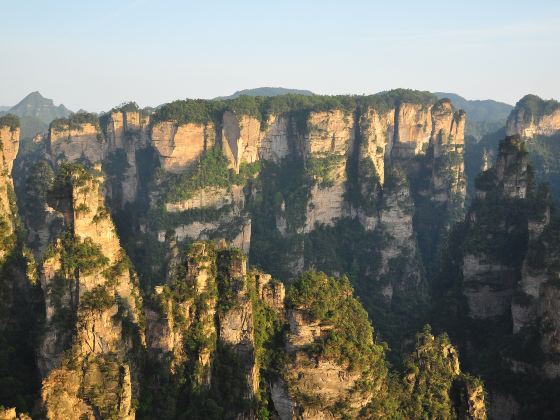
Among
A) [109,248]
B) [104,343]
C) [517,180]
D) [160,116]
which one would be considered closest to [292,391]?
[104,343]

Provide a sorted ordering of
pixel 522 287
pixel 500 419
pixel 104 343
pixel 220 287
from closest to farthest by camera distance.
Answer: pixel 104 343 → pixel 220 287 → pixel 500 419 → pixel 522 287

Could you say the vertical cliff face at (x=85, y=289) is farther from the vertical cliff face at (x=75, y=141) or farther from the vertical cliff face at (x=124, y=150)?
the vertical cliff face at (x=75, y=141)

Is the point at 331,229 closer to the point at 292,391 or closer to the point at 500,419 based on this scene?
the point at 500,419

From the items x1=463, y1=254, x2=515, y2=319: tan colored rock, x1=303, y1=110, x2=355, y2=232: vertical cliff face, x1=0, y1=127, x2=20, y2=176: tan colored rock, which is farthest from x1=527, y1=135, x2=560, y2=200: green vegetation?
x1=0, y1=127, x2=20, y2=176: tan colored rock

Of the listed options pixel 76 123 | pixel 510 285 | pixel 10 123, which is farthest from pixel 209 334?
pixel 10 123

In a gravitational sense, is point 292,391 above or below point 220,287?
below

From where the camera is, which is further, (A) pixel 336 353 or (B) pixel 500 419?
(B) pixel 500 419

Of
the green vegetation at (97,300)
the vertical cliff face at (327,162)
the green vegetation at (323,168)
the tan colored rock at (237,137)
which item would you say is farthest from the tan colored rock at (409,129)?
the green vegetation at (97,300)
